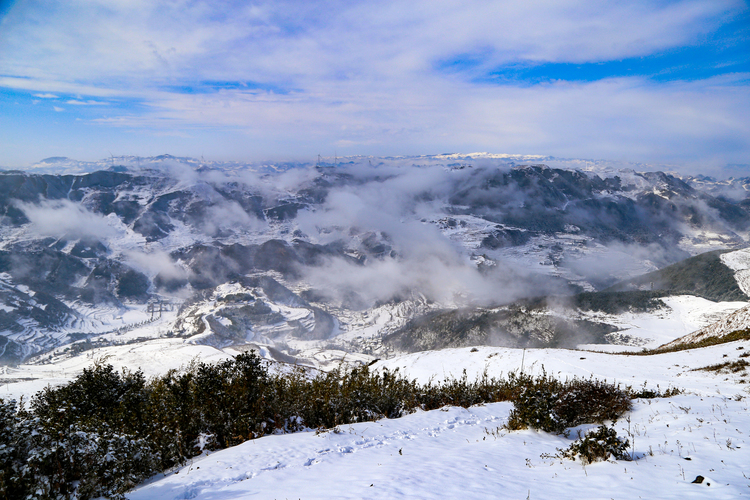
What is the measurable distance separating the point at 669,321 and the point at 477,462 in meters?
96.8

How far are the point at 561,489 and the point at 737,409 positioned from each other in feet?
23.1

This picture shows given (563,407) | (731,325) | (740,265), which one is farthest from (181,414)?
(740,265)

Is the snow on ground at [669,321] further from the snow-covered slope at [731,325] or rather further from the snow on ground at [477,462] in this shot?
the snow on ground at [477,462]

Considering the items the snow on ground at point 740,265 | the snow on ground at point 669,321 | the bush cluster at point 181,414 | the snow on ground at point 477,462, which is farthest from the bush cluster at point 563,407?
the snow on ground at point 740,265

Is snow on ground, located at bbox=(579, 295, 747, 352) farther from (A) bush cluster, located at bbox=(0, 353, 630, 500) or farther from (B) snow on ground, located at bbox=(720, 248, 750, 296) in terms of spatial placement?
(A) bush cluster, located at bbox=(0, 353, 630, 500)

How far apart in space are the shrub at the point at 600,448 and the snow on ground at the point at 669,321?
65.5m

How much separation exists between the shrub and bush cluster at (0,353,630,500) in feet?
7.44

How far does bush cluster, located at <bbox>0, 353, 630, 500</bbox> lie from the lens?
19.4ft

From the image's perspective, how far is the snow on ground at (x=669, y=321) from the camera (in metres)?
67.0

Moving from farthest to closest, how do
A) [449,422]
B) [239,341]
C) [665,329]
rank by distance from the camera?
[239,341] → [665,329] → [449,422]

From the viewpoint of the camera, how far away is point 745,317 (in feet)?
81.7

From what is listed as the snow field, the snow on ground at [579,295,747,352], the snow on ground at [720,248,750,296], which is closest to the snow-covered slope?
the snow field

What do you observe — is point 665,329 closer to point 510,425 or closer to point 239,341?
point 510,425

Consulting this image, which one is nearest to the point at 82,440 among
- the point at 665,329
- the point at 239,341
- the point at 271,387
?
the point at 271,387
